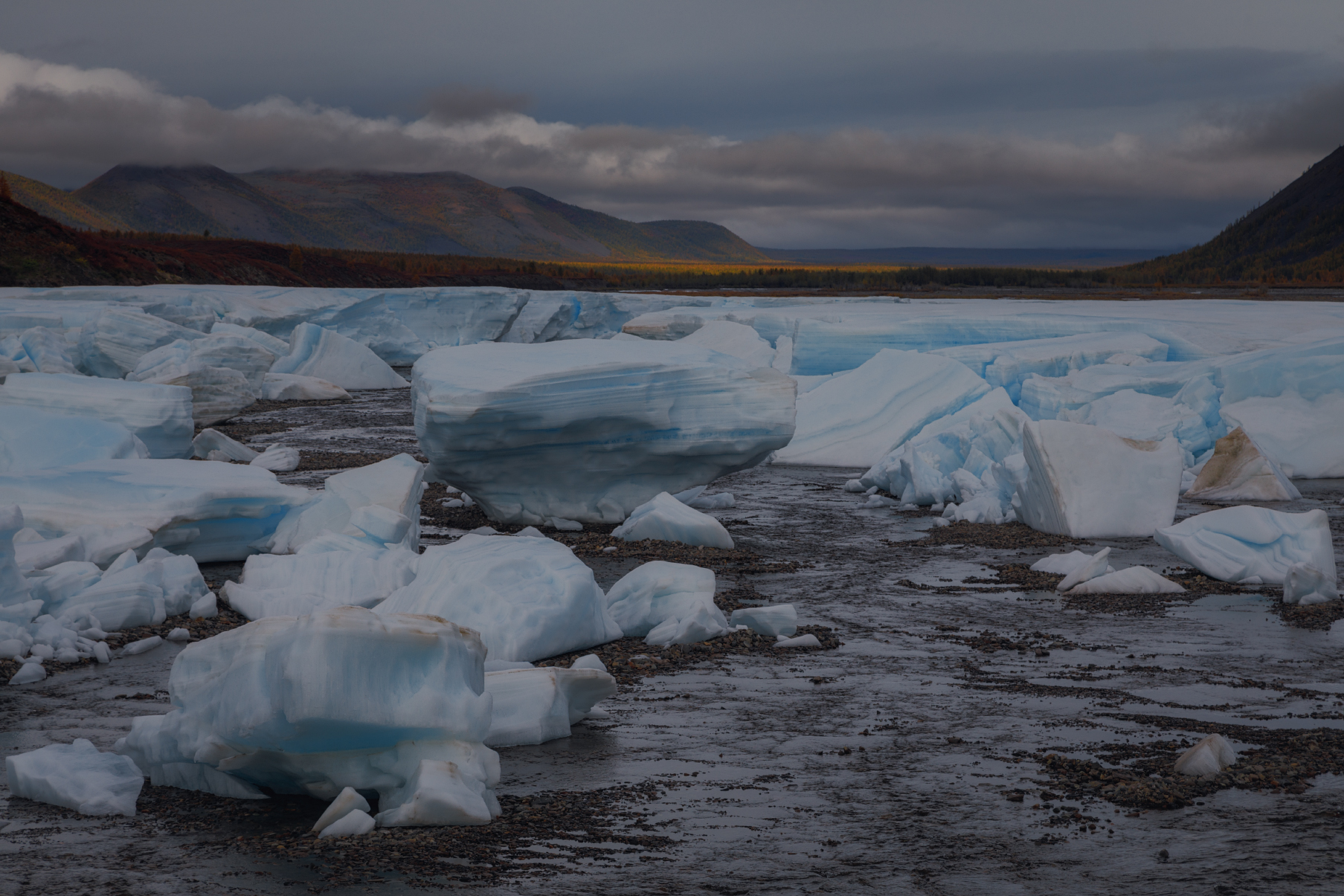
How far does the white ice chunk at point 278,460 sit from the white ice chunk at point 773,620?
788 centimetres

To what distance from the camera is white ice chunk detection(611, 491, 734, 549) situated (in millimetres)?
9047

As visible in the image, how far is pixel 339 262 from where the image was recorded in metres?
55.6

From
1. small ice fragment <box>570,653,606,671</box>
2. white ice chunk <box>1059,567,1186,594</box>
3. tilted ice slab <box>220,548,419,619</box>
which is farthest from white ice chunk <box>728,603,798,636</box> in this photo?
white ice chunk <box>1059,567,1186,594</box>

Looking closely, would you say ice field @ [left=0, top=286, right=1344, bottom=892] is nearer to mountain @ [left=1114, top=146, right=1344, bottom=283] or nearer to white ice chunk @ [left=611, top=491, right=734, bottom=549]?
white ice chunk @ [left=611, top=491, right=734, bottom=549]

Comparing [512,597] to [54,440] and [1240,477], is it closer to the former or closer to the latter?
[54,440]

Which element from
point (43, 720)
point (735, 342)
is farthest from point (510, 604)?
point (735, 342)

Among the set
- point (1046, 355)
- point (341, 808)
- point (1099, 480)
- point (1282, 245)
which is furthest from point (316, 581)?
point (1282, 245)

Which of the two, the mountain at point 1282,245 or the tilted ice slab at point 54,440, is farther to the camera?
the mountain at point 1282,245

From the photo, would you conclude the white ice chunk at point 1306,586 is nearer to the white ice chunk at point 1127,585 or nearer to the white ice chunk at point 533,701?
the white ice chunk at point 1127,585

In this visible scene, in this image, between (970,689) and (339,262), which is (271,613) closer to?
(970,689)

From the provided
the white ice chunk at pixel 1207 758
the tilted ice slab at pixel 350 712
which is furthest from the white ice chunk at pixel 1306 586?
the tilted ice slab at pixel 350 712

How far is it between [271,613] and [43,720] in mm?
1826

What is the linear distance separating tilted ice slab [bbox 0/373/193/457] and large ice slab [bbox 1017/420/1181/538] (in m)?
8.18

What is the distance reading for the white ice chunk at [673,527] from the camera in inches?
356
